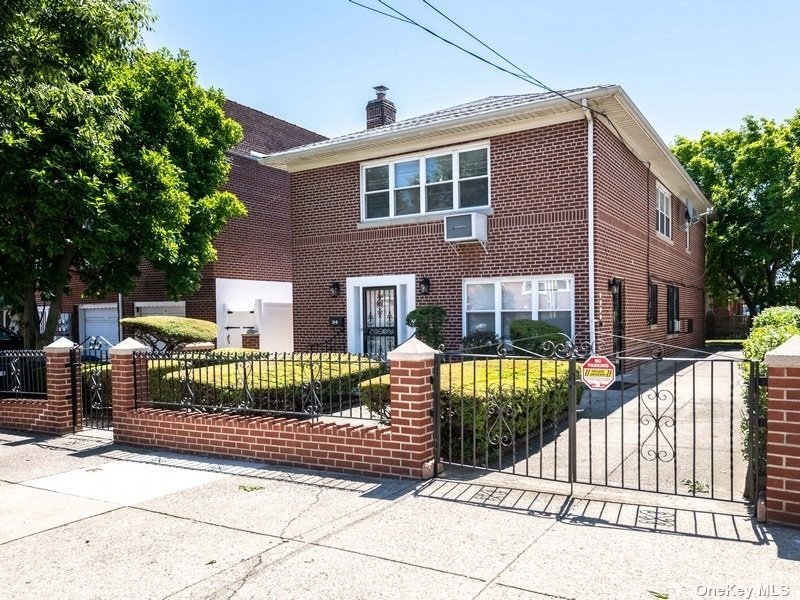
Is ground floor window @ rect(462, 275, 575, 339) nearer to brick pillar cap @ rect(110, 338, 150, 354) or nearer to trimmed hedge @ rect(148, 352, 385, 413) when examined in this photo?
trimmed hedge @ rect(148, 352, 385, 413)

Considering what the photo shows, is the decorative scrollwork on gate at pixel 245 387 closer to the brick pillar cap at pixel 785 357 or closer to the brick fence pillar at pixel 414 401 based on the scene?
the brick fence pillar at pixel 414 401

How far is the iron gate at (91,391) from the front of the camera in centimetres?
921

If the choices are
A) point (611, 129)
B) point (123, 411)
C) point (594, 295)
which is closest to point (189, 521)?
point (123, 411)

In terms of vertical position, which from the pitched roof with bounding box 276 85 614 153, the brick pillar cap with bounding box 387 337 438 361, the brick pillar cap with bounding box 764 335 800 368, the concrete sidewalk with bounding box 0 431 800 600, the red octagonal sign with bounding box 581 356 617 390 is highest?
the pitched roof with bounding box 276 85 614 153

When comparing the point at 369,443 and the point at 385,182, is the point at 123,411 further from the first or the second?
the point at 385,182

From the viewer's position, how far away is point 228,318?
17766mm

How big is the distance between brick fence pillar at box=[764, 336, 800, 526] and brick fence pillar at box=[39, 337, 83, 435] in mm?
8935

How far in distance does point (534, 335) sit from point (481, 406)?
211 inches

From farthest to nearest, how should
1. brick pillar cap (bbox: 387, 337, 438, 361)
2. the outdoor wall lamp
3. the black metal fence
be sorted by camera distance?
the outdoor wall lamp, the black metal fence, brick pillar cap (bbox: 387, 337, 438, 361)

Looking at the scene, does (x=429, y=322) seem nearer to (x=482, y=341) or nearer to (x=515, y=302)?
(x=482, y=341)

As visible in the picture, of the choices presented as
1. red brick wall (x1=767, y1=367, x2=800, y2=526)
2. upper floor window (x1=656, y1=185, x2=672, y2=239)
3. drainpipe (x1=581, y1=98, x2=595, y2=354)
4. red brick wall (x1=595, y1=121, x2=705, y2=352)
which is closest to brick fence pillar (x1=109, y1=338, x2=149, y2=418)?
red brick wall (x1=767, y1=367, x2=800, y2=526)

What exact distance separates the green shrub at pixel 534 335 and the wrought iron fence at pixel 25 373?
8048 mm

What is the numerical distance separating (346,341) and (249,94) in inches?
452

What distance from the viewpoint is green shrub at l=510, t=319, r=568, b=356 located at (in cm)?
1123
